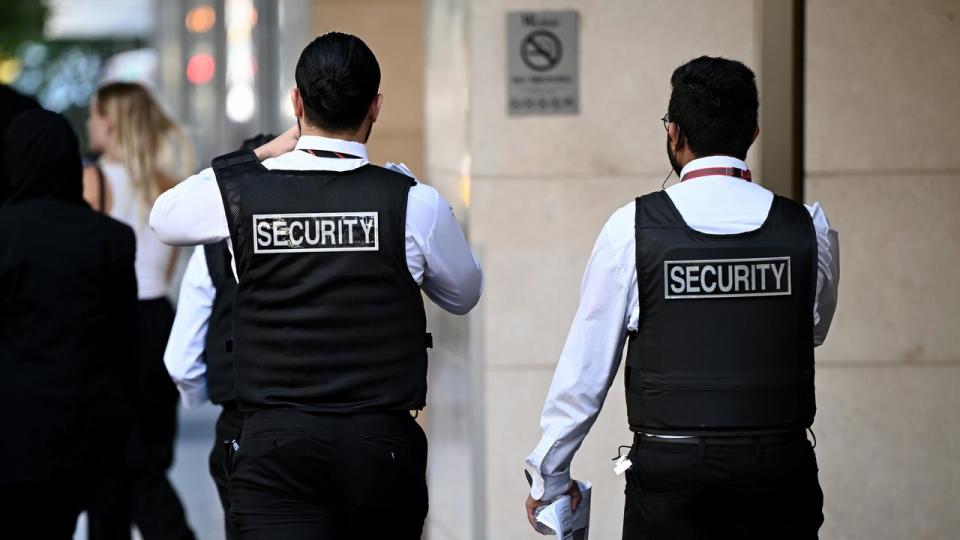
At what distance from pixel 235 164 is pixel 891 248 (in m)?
2.72

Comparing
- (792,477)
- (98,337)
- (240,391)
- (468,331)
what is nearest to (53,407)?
(98,337)

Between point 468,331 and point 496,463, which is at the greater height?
point 468,331

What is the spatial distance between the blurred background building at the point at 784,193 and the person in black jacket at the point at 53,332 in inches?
60.4

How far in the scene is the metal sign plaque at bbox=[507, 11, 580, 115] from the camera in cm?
557

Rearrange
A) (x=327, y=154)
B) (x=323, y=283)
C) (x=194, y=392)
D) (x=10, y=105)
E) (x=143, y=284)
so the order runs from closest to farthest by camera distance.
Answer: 1. (x=323, y=283)
2. (x=327, y=154)
3. (x=194, y=392)
4. (x=10, y=105)
5. (x=143, y=284)

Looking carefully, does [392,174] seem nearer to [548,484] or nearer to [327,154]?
[327,154]

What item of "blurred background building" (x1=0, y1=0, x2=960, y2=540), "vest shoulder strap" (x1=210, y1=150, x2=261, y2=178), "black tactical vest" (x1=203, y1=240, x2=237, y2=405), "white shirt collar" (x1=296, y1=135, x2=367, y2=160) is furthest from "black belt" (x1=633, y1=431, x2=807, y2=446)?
"blurred background building" (x1=0, y1=0, x2=960, y2=540)

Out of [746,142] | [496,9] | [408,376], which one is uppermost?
[496,9]

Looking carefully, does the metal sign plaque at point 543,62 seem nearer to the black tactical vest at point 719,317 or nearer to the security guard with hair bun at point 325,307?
the security guard with hair bun at point 325,307

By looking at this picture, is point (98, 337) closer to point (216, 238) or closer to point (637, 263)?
point (216, 238)

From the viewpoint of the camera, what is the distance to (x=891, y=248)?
17.9ft

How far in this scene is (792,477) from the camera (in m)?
3.44

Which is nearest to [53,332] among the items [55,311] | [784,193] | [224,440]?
[55,311]

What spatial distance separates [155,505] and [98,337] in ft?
6.91
